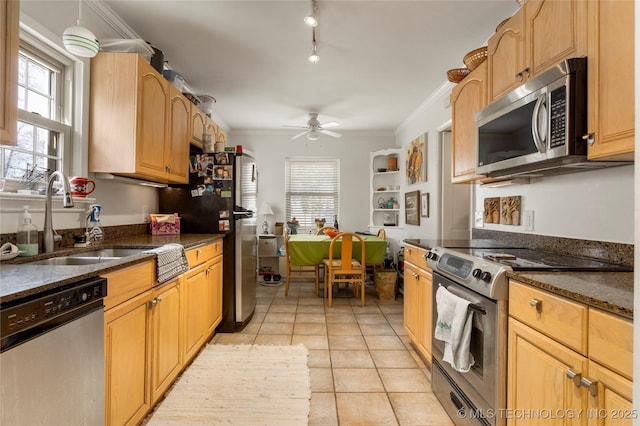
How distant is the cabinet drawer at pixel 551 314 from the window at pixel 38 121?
255 centimetres

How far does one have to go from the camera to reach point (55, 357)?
1006mm

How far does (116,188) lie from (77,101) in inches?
26.8

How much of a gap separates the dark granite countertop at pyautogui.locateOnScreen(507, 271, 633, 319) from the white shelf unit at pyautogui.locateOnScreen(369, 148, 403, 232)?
4041 mm

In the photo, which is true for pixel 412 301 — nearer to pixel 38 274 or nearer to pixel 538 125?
pixel 538 125

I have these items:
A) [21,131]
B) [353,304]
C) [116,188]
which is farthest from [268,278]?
[21,131]

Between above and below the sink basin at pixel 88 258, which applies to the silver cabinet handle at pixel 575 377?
below

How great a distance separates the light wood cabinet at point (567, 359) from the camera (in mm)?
832

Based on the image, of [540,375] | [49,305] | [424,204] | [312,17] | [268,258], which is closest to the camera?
[49,305]

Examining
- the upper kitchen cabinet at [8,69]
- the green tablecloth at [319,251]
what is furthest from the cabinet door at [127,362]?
the green tablecloth at [319,251]

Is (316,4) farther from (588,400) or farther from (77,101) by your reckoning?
(588,400)

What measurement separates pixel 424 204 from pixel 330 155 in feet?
6.92

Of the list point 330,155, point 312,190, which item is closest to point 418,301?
point 312,190

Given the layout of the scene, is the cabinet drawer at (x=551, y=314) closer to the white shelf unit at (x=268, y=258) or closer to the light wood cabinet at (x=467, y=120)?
the light wood cabinet at (x=467, y=120)

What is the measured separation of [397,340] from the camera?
288 centimetres
